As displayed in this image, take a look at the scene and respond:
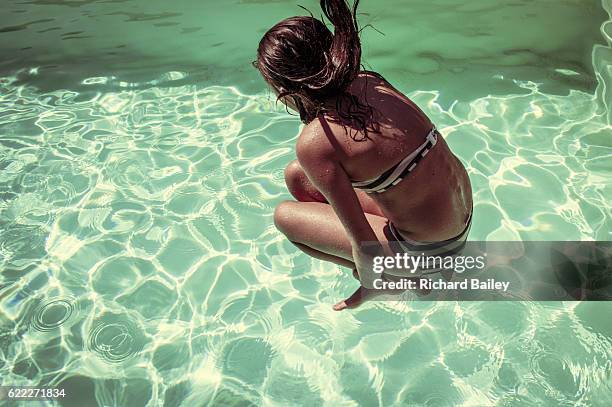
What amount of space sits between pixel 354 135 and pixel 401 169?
0.81ft

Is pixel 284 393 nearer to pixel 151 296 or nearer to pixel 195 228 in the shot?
pixel 151 296

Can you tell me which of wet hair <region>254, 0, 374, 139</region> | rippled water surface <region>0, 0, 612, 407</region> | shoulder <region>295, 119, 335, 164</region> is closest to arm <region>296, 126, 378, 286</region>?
shoulder <region>295, 119, 335, 164</region>

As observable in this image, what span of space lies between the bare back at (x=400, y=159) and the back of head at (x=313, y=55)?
124mm

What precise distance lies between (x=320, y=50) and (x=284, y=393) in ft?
5.57

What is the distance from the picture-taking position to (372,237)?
217 cm

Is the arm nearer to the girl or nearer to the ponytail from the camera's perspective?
the girl

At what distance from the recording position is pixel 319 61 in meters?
1.87

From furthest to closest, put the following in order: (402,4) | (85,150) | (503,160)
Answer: (402,4), (85,150), (503,160)

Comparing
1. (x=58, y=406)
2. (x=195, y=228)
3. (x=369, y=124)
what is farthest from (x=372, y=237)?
(x=58, y=406)

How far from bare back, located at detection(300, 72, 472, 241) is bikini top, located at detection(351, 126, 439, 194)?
2 centimetres

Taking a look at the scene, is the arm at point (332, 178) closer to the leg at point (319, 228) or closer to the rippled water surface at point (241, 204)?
the leg at point (319, 228)

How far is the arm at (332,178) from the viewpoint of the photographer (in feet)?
6.31

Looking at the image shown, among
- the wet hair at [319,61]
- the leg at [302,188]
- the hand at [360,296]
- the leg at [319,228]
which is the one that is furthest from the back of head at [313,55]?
the hand at [360,296]

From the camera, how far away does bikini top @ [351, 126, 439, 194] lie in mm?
1986
